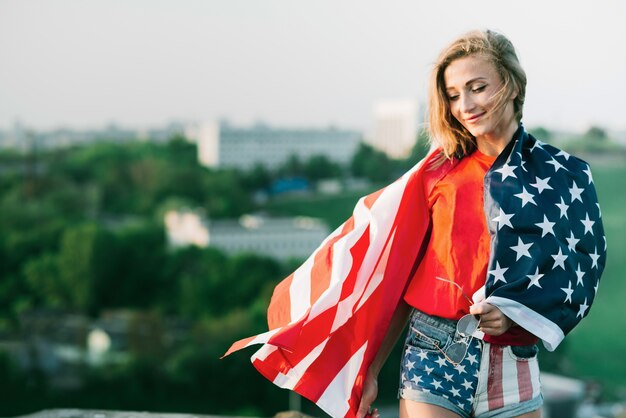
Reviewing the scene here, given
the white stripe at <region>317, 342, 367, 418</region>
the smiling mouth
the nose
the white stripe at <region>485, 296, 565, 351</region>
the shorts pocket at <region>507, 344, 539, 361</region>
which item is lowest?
the white stripe at <region>317, 342, 367, 418</region>

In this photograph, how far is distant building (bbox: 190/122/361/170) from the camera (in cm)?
5725

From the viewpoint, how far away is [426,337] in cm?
142

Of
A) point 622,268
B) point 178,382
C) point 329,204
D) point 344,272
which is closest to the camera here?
point 344,272

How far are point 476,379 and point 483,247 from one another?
0.59 feet

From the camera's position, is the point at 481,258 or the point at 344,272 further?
the point at 344,272

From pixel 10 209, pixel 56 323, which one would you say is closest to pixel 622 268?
pixel 56 323

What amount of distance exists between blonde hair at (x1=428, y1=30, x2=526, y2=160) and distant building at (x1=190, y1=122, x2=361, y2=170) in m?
55.1

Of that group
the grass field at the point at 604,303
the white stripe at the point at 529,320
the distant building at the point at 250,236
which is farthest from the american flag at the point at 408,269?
the distant building at the point at 250,236

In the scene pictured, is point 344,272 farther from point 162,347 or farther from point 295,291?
point 162,347

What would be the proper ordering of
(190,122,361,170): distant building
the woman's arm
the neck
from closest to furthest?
the neck < the woman's arm < (190,122,361,170): distant building

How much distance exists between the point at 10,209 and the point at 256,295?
1252 cm

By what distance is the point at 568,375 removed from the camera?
30.6 meters

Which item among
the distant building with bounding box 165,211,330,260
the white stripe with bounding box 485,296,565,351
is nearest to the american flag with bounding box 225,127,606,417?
the white stripe with bounding box 485,296,565,351

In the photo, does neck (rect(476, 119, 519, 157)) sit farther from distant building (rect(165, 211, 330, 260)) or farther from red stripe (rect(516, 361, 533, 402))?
distant building (rect(165, 211, 330, 260))
